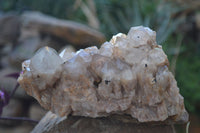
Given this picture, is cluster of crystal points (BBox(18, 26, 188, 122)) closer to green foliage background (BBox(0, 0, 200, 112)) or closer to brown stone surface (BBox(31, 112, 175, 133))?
brown stone surface (BBox(31, 112, 175, 133))

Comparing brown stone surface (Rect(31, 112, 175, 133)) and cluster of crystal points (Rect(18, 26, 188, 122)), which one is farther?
brown stone surface (Rect(31, 112, 175, 133))

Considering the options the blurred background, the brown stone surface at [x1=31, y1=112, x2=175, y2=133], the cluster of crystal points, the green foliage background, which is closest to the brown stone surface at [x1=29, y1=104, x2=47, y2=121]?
the blurred background

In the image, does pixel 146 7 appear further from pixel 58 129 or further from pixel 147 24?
pixel 58 129

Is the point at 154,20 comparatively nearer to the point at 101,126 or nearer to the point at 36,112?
the point at 36,112

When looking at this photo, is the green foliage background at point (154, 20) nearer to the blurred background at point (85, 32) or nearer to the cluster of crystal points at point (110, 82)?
the blurred background at point (85, 32)

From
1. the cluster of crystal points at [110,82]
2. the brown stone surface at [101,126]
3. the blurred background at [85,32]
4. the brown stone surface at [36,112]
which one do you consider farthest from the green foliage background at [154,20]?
the cluster of crystal points at [110,82]

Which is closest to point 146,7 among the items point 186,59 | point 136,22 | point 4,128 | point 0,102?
point 136,22

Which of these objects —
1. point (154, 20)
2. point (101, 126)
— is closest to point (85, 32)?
point (154, 20)
